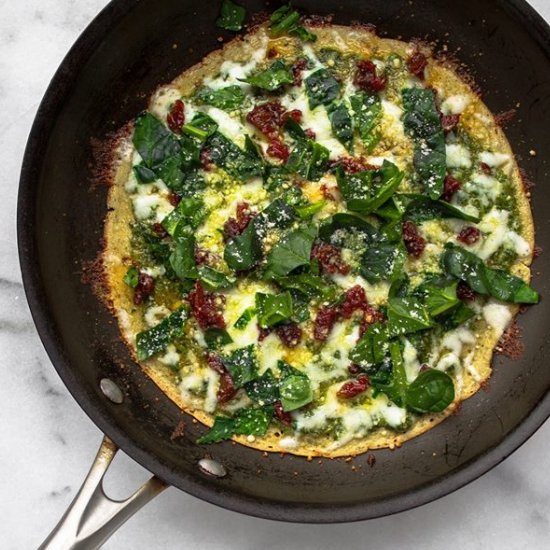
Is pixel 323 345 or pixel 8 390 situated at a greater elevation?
pixel 323 345

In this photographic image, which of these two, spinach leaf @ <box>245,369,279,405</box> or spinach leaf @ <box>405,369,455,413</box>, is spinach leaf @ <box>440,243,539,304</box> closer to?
spinach leaf @ <box>405,369,455,413</box>

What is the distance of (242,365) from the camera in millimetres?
4156

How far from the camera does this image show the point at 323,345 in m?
4.20

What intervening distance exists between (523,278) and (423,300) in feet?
1.80

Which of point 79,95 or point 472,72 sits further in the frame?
point 472,72

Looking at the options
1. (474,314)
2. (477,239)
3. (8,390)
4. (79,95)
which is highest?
(477,239)

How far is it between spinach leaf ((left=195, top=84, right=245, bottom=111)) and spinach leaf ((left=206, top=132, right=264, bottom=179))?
149mm

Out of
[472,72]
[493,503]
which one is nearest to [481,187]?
[472,72]

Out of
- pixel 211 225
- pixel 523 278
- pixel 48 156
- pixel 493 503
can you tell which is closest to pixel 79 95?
pixel 48 156

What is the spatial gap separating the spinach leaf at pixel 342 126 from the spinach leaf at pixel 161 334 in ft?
3.61

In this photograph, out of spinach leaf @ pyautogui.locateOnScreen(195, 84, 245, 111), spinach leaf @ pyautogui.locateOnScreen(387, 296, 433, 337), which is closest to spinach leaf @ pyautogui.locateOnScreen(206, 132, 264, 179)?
spinach leaf @ pyautogui.locateOnScreen(195, 84, 245, 111)

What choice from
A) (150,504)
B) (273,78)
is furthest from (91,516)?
(273,78)

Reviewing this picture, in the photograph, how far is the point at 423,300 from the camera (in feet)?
13.7

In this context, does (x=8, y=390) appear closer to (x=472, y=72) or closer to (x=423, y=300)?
(x=423, y=300)
